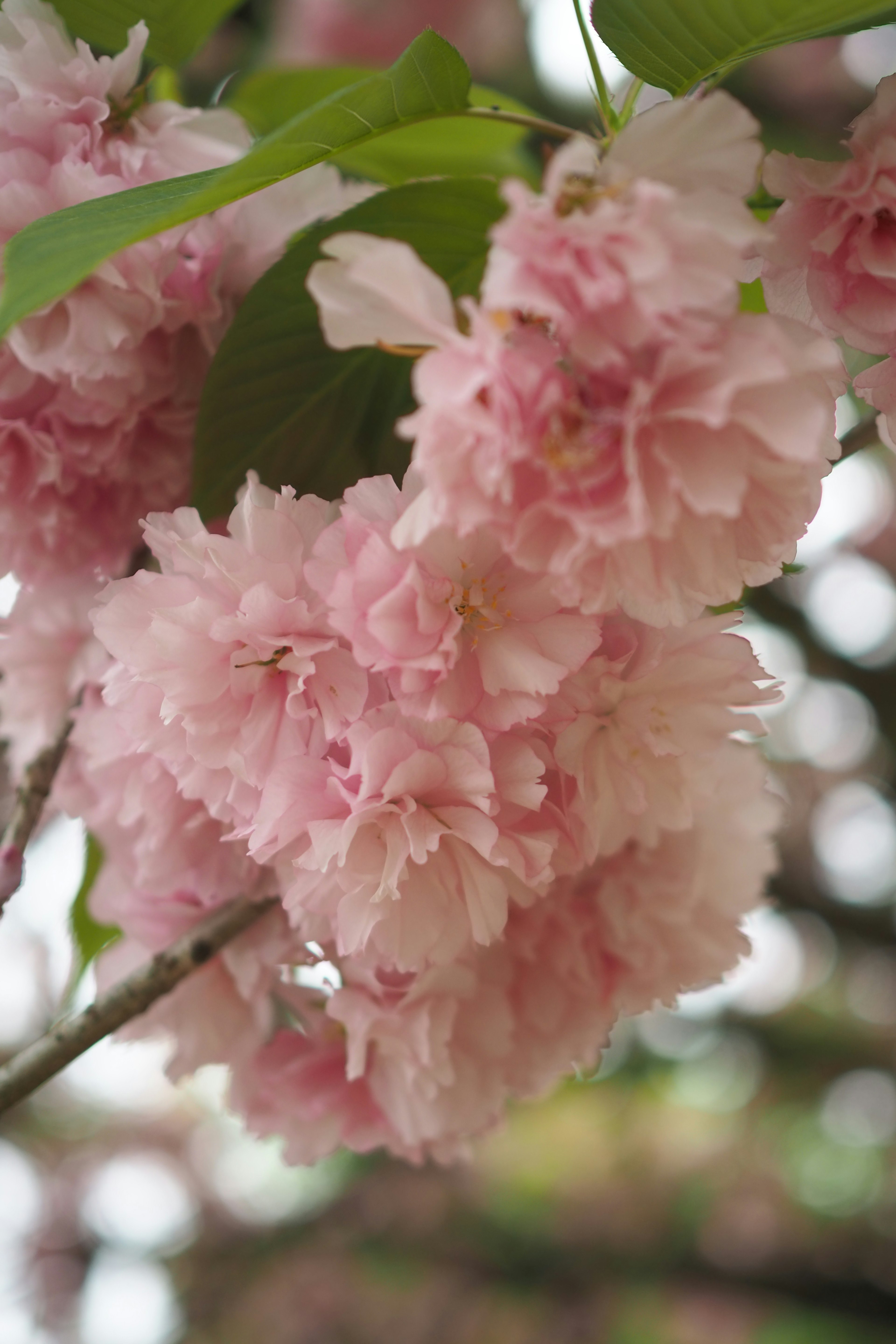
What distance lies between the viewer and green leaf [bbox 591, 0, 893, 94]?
0.34m

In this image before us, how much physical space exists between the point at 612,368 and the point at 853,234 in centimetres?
15

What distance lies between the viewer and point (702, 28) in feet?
1.19

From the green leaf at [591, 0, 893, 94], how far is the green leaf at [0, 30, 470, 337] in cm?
6

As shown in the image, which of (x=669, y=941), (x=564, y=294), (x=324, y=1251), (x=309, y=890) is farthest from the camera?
(x=324, y=1251)

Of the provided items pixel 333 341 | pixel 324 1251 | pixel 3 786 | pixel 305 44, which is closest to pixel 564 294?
pixel 333 341

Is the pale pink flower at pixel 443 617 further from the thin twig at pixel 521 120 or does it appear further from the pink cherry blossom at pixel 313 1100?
the pink cherry blossom at pixel 313 1100

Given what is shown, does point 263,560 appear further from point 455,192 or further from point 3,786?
point 3,786

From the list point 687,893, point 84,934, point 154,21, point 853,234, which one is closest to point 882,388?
point 853,234

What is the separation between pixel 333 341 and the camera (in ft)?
1.06

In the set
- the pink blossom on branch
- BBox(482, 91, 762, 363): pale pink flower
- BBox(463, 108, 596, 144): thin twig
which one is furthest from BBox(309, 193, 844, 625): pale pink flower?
the pink blossom on branch

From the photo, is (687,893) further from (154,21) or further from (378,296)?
(154,21)

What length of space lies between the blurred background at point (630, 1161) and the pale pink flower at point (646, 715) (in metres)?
1.50

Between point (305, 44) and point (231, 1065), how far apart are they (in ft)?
6.67

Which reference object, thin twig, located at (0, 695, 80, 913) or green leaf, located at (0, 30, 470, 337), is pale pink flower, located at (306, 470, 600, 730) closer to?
green leaf, located at (0, 30, 470, 337)
